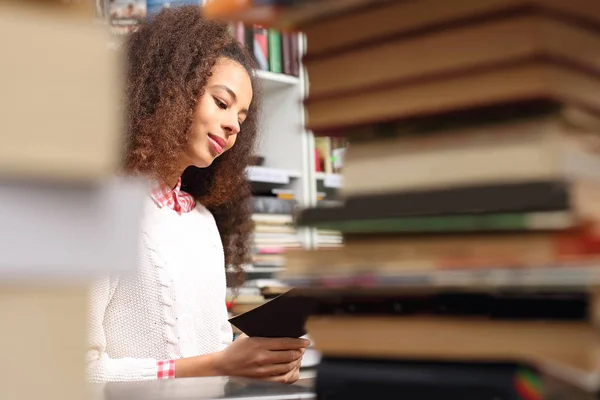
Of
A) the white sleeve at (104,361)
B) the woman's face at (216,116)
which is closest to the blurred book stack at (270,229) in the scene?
the woman's face at (216,116)

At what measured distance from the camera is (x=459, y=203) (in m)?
0.45

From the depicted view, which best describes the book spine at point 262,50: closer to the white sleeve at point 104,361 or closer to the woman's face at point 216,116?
the woman's face at point 216,116

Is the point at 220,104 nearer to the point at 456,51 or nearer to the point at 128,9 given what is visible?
the point at 128,9

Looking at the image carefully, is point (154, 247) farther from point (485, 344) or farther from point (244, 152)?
point (485, 344)

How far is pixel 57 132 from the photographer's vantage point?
284 mm

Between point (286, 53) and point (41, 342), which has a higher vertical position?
point (286, 53)

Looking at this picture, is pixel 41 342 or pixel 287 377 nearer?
pixel 41 342

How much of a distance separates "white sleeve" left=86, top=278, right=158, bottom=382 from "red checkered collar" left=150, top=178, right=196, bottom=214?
0.31 metres

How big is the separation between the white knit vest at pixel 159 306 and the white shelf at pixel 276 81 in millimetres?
1223

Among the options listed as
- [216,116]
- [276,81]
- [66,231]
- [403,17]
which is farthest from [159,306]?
[276,81]

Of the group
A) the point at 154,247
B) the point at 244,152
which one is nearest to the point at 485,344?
the point at 154,247

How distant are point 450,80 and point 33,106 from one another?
276 millimetres

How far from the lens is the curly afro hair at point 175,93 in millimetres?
1695

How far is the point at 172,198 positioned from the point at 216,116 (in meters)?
0.24
